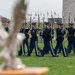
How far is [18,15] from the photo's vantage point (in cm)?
561

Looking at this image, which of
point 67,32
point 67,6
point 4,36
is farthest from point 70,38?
point 67,6

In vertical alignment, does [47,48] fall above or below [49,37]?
below

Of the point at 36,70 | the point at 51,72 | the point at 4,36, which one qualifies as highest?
the point at 4,36

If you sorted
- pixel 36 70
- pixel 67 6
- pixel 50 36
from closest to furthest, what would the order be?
pixel 36 70
pixel 50 36
pixel 67 6

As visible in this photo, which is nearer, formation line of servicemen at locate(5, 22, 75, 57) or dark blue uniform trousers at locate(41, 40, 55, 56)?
formation line of servicemen at locate(5, 22, 75, 57)

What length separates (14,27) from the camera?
5.70 metres

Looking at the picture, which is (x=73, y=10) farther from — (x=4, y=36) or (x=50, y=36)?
(x=4, y=36)

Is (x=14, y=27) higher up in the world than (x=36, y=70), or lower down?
higher up

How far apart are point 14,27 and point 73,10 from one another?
52.6 metres

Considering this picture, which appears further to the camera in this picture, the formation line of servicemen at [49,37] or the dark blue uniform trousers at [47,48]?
the dark blue uniform trousers at [47,48]

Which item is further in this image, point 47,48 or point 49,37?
point 47,48

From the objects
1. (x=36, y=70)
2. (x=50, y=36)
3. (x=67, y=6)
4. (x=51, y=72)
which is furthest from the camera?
(x=67, y=6)

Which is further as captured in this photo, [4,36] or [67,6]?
[67,6]

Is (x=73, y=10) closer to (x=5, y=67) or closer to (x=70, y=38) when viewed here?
(x=70, y=38)
